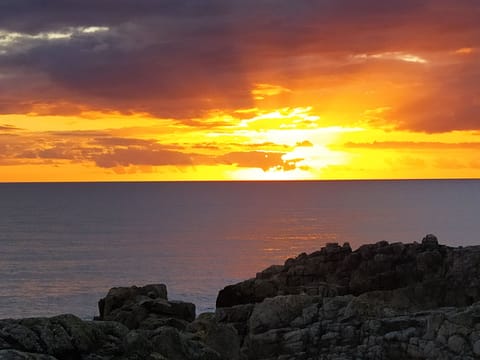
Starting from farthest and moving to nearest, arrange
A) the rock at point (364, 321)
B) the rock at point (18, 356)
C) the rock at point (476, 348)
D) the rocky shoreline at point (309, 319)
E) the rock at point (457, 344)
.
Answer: the rock at point (364, 321), the rock at point (457, 344), the rock at point (476, 348), the rocky shoreline at point (309, 319), the rock at point (18, 356)

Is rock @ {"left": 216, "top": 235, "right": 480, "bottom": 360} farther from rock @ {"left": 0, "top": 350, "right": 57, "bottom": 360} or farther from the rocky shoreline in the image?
rock @ {"left": 0, "top": 350, "right": 57, "bottom": 360}

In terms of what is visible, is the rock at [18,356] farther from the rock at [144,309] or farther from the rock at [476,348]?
the rock at [476,348]

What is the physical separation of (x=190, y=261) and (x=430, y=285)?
Result: 8344 cm

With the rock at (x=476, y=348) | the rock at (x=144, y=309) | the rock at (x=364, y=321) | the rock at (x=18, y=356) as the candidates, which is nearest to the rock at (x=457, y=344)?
the rock at (x=364, y=321)

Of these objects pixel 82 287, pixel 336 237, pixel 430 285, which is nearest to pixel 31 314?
pixel 82 287

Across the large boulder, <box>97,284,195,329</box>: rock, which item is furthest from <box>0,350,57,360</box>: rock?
the large boulder

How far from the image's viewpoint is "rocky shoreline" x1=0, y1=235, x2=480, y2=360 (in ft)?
69.2

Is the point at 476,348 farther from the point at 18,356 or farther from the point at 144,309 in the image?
the point at 18,356

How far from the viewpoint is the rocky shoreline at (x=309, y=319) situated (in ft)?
69.2

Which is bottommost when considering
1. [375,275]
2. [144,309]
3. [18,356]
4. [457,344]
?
[457,344]

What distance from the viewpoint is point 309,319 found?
3916 cm

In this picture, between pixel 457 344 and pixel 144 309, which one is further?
pixel 144 309

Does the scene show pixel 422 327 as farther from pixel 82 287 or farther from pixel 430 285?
pixel 82 287

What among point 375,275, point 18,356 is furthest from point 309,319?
point 18,356
